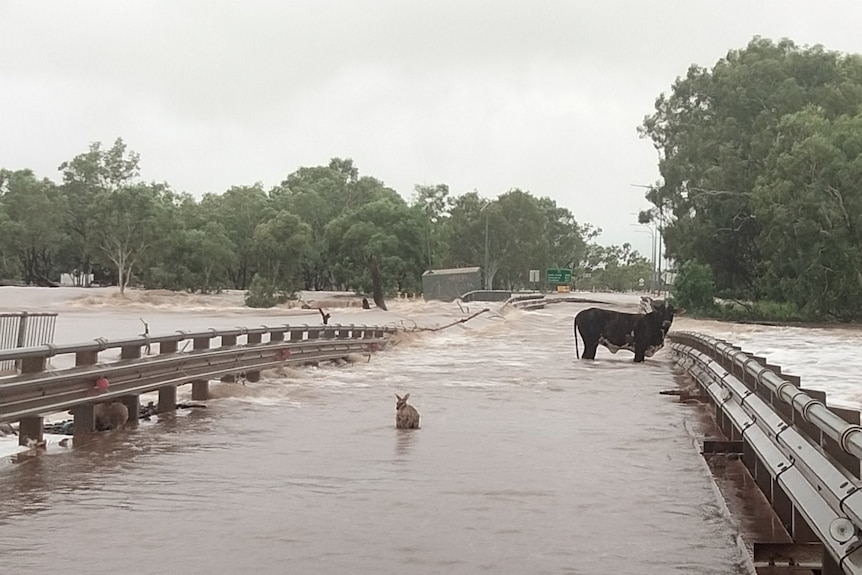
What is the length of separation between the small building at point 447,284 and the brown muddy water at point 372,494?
66268 mm

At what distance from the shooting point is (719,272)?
240 ft

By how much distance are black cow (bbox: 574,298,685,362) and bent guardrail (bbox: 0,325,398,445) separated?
11006mm

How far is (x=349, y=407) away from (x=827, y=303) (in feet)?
173

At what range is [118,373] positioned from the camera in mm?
11562

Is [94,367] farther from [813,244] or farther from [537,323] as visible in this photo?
[813,244]

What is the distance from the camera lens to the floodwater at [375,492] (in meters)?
6.36

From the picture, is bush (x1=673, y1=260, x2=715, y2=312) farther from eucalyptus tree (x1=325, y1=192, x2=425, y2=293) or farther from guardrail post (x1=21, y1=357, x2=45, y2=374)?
guardrail post (x1=21, y1=357, x2=45, y2=374)

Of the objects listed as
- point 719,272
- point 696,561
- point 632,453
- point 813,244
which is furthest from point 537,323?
point 696,561

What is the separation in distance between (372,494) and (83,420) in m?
4.15

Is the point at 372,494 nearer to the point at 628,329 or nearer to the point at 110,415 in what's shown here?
the point at 110,415

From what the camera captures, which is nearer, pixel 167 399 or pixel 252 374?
pixel 167 399

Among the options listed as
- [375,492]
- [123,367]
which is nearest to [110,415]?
[123,367]

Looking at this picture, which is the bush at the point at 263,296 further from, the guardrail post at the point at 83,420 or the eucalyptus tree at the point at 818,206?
the guardrail post at the point at 83,420

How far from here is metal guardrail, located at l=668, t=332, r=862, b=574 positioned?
4.61 meters
